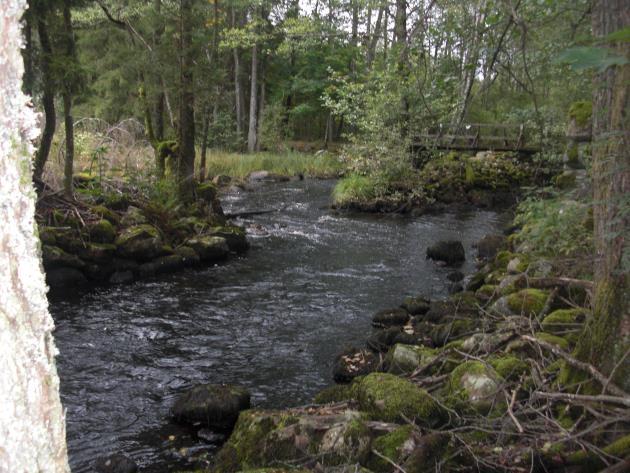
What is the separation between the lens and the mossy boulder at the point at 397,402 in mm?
4000

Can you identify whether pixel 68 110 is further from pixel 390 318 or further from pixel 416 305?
pixel 416 305

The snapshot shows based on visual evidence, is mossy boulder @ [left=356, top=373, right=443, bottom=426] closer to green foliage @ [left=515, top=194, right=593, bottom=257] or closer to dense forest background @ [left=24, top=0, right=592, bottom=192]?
dense forest background @ [left=24, top=0, right=592, bottom=192]

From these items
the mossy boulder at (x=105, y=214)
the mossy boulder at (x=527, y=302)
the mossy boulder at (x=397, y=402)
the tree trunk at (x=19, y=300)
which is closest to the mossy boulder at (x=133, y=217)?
the mossy boulder at (x=105, y=214)

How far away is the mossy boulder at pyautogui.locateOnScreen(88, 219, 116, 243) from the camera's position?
32.8 ft

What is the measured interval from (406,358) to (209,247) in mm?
6462

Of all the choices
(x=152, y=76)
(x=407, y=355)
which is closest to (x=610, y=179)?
(x=407, y=355)

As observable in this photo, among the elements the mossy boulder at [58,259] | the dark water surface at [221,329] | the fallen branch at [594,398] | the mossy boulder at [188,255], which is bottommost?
the dark water surface at [221,329]

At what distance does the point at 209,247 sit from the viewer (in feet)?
37.0

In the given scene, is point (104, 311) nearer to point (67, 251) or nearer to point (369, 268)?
point (67, 251)

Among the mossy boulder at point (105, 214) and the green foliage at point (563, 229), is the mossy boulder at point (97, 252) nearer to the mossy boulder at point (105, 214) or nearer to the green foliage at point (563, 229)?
the mossy boulder at point (105, 214)

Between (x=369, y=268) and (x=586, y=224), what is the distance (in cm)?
485

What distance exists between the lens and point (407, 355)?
225 inches

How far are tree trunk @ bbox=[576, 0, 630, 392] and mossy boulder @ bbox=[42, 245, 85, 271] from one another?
825 cm

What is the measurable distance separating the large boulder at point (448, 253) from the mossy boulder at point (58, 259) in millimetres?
6758
